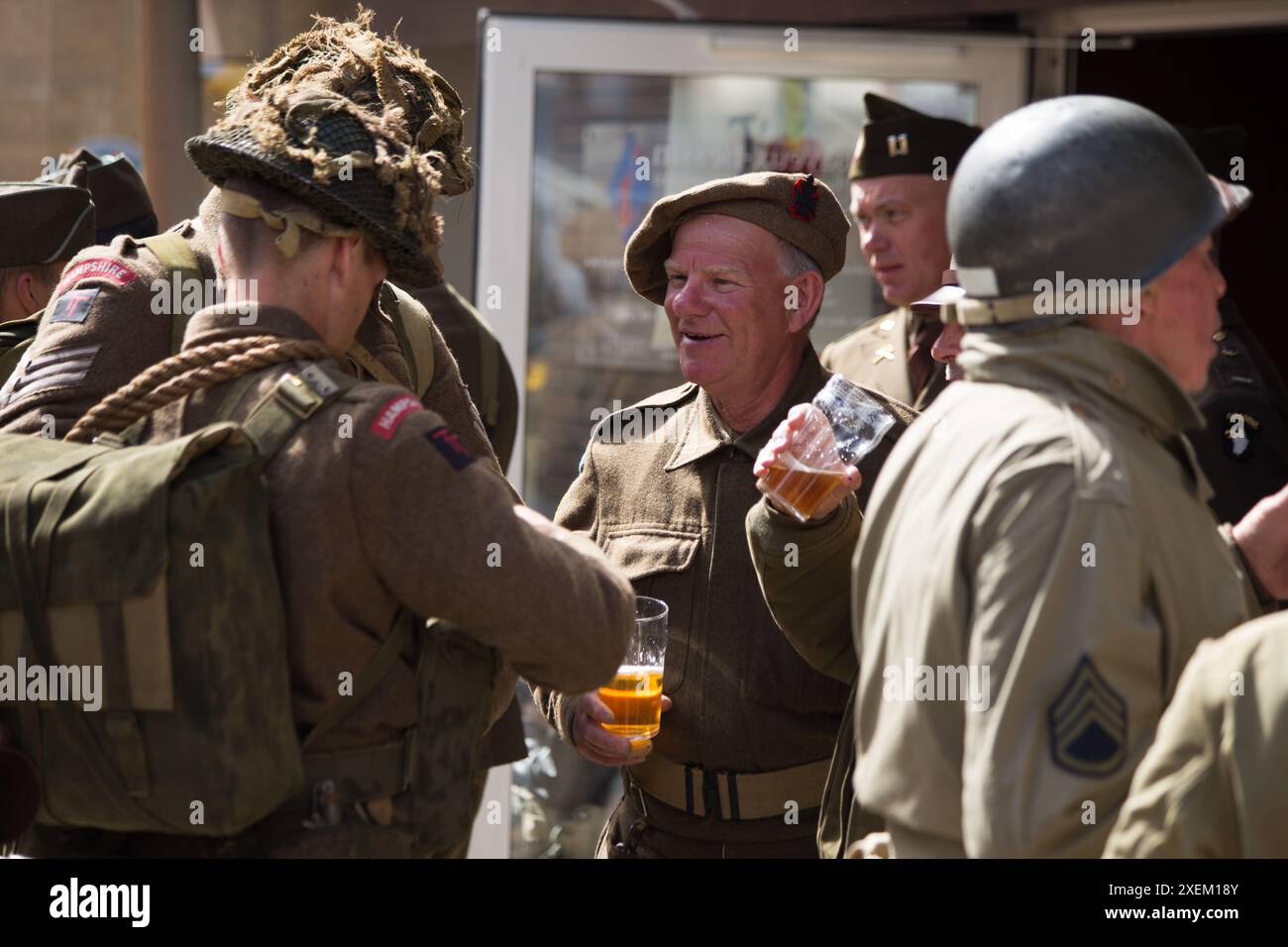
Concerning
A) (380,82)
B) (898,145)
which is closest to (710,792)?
(380,82)

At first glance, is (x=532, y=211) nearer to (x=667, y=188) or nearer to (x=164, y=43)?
(x=667, y=188)

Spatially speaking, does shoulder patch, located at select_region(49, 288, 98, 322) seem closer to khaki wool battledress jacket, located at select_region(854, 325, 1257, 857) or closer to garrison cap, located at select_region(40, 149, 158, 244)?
khaki wool battledress jacket, located at select_region(854, 325, 1257, 857)

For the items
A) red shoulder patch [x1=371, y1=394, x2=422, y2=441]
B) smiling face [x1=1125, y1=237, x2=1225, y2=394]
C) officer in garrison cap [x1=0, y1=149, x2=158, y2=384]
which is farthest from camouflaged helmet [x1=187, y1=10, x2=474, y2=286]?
officer in garrison cap [x1=0, y1=149, x2=158, y2=384]

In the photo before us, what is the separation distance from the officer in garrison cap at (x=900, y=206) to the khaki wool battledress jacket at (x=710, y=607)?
1.69 meters

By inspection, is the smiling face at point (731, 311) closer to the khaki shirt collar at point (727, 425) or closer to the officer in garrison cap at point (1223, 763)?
the khaki shirt collar at point (727, 425)

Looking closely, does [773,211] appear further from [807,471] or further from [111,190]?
[111,190]

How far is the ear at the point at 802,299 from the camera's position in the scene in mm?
3279

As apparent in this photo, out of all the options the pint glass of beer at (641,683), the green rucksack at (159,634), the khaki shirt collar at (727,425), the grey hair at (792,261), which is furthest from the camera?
the grey hair at (792,261)

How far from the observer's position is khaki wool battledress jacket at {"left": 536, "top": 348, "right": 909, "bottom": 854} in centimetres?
296

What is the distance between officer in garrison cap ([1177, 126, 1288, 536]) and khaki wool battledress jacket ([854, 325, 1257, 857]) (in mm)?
1693

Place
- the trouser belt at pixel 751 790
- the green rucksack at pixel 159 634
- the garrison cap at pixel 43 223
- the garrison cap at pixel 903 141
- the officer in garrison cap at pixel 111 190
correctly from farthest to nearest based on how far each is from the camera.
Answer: the garrison cap at pixel 903 141
the officer in garrison cap at pixel 111 190
the garrison cap at pixel 43 223
the trouser belt at pixel 751 790
the green rucksack at pixel 159 634

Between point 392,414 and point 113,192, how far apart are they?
252 centimetres

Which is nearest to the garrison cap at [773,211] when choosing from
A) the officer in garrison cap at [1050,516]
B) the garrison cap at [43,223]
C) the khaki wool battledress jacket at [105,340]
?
the khaki wool battledress jacket at [105,340]

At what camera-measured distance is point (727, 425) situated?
3.25 metres
